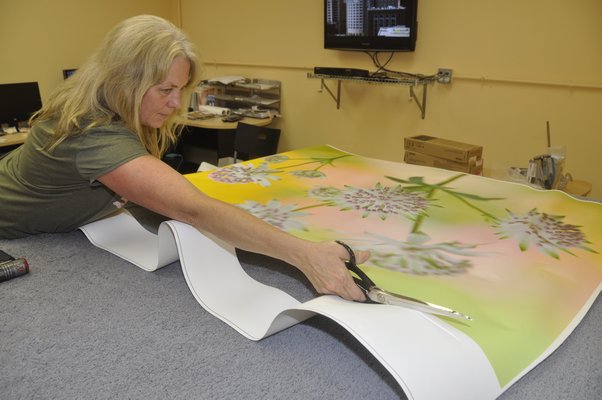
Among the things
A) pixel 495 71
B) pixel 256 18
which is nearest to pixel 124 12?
pixel 256 18

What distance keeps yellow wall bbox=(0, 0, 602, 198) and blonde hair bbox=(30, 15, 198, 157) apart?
216cm

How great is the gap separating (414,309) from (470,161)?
1601 millimetres

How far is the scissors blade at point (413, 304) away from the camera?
0.83 meters

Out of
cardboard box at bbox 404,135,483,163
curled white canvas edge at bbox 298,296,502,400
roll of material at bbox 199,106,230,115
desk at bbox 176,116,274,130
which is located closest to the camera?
curled white canvas edge at bbox 298,296,502,400

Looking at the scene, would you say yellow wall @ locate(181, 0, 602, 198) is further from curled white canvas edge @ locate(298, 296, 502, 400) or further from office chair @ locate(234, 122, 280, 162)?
curled white canvas edge @ locate(298, 296, 502, 400)

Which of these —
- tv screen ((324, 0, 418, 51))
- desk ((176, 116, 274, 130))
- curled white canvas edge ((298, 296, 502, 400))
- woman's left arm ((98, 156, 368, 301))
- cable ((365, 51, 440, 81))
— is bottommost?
desk ((176, 116, 274, 130))

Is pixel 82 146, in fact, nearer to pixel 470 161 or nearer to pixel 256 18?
pixel 470 161

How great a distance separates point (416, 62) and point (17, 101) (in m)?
2.93

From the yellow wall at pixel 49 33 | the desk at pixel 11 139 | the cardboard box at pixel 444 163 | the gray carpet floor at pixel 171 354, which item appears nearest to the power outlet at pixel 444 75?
the cardboard box at pixel 444 163

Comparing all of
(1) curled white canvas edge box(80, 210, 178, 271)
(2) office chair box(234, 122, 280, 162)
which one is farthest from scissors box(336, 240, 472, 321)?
(2) office chair box(234, 122, 280, 162)

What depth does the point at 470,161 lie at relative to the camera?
2.28m

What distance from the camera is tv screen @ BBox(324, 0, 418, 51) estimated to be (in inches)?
118

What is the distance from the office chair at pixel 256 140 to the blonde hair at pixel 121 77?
1738 mm

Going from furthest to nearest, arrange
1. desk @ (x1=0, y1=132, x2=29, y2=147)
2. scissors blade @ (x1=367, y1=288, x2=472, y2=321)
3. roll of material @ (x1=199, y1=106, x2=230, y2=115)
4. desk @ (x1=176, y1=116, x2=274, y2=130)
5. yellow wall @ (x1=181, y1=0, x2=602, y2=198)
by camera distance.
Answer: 1. roll of material @ (x1=199, y1=106, x2=230, y2=115)
2. desk @ (x1=176, y1=116, x2=274, y2=130)
3. desk @ (x1=0, y1=132, x2=29, y2=147)
4. yellow wall @ (x1=181, y1=0, x2=602, y2=198)
5. scissors blade @ (x1=367, y1=288, x2=472, y2=321)
